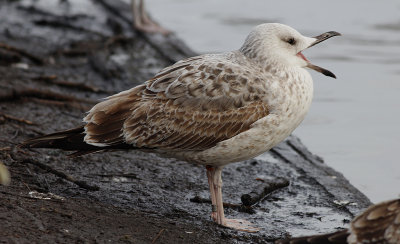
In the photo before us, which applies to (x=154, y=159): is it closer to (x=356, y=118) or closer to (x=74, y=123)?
(x=74, y=123)

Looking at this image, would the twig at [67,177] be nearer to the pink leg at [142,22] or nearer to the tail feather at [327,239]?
the tail feather at [327,239]

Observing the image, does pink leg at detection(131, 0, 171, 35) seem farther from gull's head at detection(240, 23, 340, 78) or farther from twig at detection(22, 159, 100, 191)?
twig at detection(22, 159, 100, 191)

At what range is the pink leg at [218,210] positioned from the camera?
5.91 m

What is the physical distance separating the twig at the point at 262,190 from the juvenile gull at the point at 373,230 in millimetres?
1710

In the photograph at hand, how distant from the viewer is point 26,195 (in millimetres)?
5539

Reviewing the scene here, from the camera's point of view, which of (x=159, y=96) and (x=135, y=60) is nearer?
(x=159, y=96)

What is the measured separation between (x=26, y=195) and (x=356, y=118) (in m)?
5.47

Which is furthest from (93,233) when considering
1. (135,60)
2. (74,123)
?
(135,60)

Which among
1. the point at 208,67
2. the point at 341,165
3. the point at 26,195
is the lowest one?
the point at 26,195

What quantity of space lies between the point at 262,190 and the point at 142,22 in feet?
21.8

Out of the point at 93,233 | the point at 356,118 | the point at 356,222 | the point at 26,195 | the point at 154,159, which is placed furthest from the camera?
the point at 356,118

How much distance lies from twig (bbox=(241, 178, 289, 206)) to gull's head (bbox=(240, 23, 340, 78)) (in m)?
1.19

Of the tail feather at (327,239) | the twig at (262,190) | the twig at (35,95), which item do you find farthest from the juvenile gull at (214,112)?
the twig at (35,95)

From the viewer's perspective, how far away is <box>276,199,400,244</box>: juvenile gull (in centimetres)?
458
